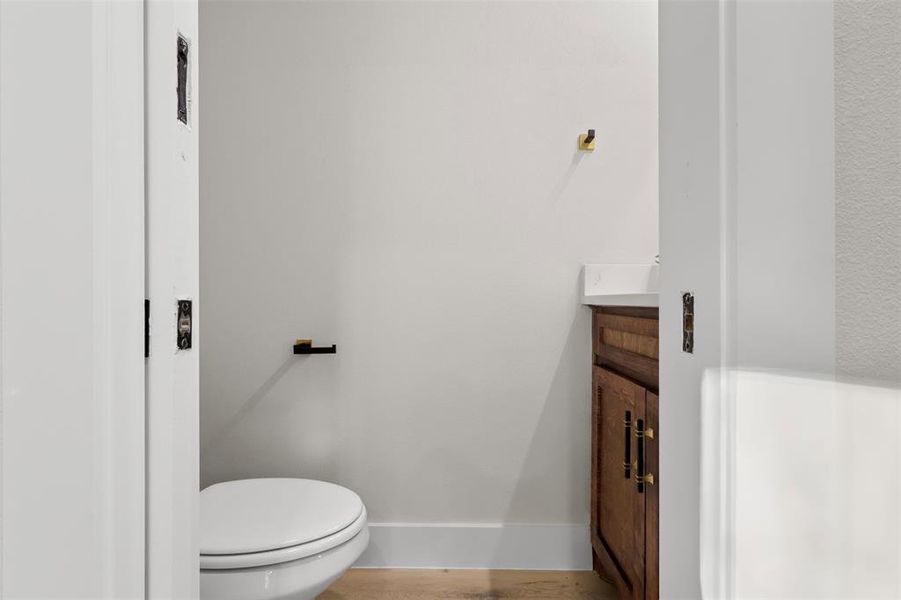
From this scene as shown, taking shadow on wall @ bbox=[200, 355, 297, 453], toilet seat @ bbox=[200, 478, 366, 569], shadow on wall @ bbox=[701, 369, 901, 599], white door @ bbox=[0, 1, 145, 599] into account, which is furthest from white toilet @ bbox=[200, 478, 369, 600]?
shadow on wall @ bbox=[701, 369, 901, 599]

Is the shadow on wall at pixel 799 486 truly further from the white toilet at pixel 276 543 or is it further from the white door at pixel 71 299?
the white toilet at pixel 276 543

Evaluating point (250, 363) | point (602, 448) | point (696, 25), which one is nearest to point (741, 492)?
point (696, 25)

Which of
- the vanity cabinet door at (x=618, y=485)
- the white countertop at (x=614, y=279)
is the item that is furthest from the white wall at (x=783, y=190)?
the white countertop at (x=614, y=279)

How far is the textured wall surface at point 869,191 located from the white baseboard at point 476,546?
1370 millimetres

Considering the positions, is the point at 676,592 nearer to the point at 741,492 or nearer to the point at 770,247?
the point at 741,492

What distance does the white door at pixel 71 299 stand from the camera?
14.9 inches

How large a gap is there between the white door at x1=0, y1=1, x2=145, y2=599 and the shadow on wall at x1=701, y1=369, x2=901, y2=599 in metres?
0.52

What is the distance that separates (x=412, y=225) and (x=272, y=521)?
877 millimetres

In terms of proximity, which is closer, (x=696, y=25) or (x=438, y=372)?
(x=696, y=25)

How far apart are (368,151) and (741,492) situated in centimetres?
139

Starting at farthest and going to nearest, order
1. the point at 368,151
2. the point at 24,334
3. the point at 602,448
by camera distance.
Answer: the point at 368,151
the point at 602,448
the point at 24,334

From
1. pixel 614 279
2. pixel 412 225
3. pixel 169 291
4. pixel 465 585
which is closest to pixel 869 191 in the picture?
pixel 169 291

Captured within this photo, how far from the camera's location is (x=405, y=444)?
5.26ft

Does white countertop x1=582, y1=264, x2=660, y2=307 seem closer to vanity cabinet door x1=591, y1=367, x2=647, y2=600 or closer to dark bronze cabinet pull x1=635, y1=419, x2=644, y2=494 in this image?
vanity cabinet door x1=591, y1=367, x2=647, y2=600
